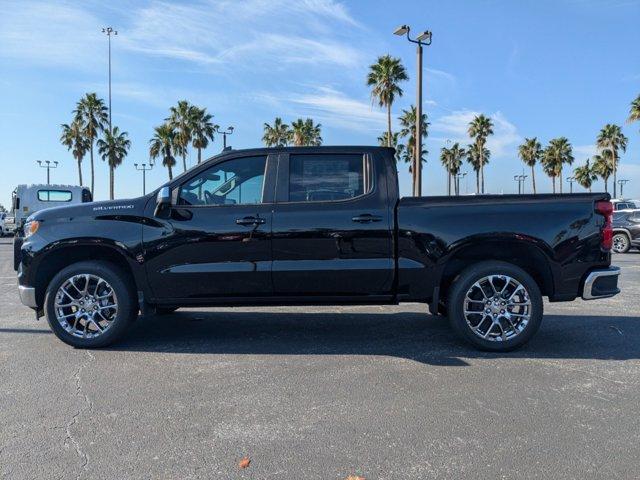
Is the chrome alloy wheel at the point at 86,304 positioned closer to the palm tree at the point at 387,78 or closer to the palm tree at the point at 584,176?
the palm tree at the point at 387,78

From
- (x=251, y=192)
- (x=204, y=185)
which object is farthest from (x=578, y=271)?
(x=204, y=185)

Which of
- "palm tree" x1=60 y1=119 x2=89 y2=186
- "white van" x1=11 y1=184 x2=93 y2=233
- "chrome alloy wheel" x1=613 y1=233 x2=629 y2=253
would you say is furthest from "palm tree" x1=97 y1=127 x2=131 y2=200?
"chrome alloy wheel" x1=613 y1=233 x2=629 y2=253

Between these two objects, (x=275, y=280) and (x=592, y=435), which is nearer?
(x=592, y=435)

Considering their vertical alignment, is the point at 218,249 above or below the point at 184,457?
above

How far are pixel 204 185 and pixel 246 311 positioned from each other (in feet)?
8.13

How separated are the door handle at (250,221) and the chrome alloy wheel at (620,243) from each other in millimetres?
16218

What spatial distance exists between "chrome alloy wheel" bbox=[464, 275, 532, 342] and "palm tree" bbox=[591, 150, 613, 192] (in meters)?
54.9

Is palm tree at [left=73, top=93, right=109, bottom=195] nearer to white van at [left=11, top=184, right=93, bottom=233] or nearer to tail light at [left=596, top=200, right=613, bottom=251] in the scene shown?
white van at [left=11, top=184, right=93, bottom=233]

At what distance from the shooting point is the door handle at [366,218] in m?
5.10

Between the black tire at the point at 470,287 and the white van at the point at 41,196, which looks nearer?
the black tire at the point at 470,287

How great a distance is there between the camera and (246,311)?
7281 mm

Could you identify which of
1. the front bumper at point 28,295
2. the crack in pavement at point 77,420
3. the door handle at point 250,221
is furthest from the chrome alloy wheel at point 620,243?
the front bumper at point 28,295

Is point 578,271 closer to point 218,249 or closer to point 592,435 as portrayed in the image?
point 592,435

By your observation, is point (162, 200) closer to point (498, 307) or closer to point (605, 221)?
point (498, 307)
